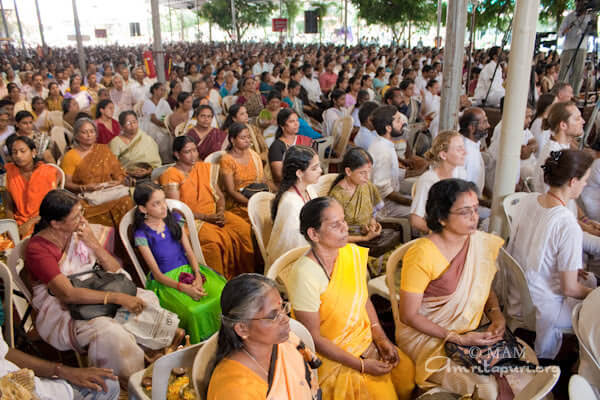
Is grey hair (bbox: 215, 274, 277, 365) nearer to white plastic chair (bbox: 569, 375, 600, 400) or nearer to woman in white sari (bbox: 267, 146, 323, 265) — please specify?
white plastic chair (bbox: 569, 375, 600, 400)

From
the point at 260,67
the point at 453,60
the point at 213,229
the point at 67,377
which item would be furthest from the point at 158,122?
the point at 260,67

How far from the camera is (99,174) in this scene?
3.89 m

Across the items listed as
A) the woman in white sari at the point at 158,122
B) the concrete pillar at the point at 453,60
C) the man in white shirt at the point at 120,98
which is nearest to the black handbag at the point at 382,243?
the concrete pillar at the point at 453,60

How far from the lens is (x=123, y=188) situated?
3.89 meters

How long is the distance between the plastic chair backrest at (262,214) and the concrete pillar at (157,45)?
612cm

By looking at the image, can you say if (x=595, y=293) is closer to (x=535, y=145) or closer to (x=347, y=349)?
(x=347, y=349)

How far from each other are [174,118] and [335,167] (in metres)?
1.97

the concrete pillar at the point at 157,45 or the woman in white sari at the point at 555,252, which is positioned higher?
the concrete pillar at the point at 157,45

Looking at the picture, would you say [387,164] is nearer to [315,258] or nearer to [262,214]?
[262,214]

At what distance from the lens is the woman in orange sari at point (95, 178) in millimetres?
3672

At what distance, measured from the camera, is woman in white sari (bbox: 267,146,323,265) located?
264cm

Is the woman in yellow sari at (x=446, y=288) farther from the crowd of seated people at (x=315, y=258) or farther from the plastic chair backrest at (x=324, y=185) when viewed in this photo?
the plastic chair backrest at (x=324, y=185)

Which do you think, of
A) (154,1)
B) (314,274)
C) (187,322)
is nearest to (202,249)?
(187,322)

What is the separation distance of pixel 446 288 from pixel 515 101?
121 cm
